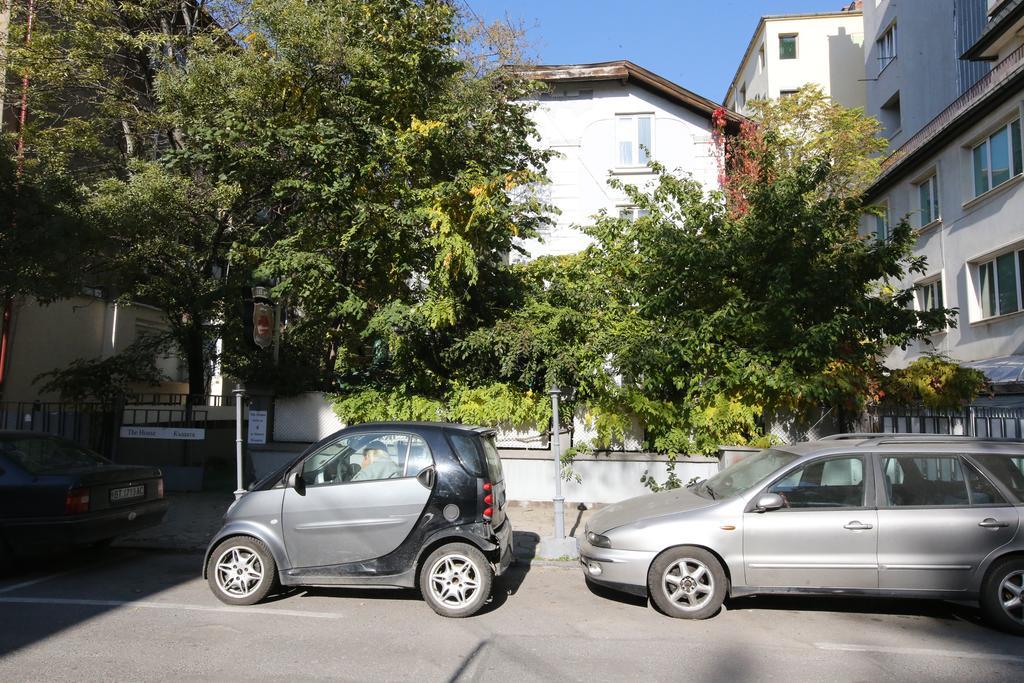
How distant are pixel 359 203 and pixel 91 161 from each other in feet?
23.2

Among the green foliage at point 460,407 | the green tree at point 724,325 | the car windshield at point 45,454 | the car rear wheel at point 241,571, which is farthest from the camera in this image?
the green foliage at point 460,407

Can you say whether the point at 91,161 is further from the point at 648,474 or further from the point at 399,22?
the point at 648,474

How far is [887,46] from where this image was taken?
2931 cm

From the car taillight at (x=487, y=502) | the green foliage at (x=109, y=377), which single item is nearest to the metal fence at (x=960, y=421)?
the car taillight at (x=487, y=502)

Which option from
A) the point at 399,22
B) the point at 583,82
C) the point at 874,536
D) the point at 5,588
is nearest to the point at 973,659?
the point at 874,536

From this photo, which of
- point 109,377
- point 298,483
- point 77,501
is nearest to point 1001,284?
point 298,483

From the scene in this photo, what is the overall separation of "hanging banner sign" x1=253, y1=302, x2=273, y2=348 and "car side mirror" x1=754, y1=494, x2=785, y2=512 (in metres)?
6.97

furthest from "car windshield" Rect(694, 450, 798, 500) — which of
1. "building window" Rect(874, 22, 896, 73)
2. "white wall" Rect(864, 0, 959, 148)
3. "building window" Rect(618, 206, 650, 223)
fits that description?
"building window" Rect(874, 22, 896, 73)

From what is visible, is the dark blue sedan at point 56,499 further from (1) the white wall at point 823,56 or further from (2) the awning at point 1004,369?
(1) the white wall at point 823,56

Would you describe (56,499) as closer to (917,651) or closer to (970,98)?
(917,651)

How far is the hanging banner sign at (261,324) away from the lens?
9570mm

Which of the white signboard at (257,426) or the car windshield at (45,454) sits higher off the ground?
the white signboard at (257,426)

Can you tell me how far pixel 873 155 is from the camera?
26.2 meters

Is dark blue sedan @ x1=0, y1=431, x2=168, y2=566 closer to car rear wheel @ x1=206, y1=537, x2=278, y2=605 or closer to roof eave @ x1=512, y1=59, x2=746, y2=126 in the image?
car rear wheel @ x1=206, y1=537, x2=278, y2=605
